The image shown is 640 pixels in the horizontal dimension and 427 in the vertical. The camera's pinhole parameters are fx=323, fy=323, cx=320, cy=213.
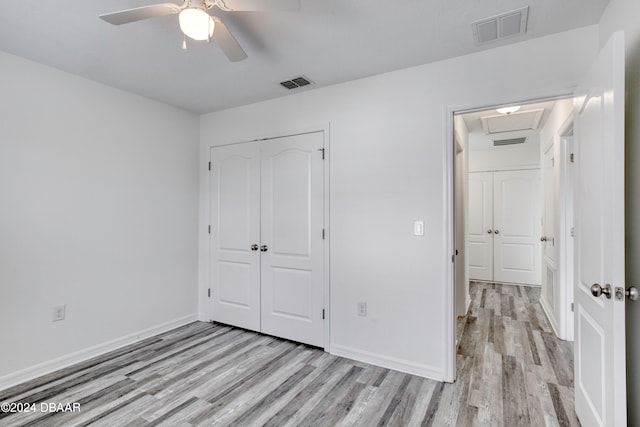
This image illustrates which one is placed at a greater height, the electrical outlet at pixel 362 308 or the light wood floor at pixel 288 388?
the electrical outlet at pixel 362 308

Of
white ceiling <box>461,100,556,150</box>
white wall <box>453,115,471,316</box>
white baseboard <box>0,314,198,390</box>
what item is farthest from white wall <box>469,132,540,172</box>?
white baseboard <box>0,314,198,390</box>

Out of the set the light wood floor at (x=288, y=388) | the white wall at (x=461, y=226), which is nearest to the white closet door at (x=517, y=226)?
the white wall at (x=461, y=226)

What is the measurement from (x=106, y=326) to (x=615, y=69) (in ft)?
13.0

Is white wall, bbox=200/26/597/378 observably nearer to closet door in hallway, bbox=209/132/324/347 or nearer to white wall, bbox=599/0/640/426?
closet door in hallway, bbox=209/132/324/347

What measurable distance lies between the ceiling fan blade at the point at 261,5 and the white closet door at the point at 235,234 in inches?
76.1

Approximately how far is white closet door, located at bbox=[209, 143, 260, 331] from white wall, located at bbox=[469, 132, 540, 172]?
392 centimetres

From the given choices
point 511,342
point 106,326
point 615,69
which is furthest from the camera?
point 511,342

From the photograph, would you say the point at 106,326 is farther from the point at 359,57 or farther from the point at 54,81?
the point at 359,57

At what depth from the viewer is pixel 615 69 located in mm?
1377

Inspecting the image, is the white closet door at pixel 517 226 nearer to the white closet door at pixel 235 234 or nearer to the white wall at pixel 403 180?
the white wall at pixel 403 180

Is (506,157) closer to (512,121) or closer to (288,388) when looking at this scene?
(512,121)

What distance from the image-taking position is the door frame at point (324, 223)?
299 cm

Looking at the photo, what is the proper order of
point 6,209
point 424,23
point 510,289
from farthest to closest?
point 510,289 < point 6,209 < point 424,23

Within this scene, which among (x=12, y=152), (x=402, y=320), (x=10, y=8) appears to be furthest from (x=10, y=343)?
(x=402, y=320)
